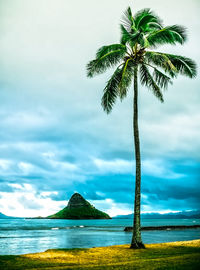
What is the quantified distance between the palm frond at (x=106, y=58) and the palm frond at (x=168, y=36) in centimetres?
191

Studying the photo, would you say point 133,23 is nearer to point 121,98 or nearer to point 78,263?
point 121,98

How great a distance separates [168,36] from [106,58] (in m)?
4.02

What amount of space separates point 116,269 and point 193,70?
44.3 ft

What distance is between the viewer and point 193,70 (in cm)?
1834

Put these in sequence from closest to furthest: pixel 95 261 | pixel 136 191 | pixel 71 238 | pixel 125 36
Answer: pixel 95 261 → pixel 136 191 → pixel 125 36 → pixel 71 238

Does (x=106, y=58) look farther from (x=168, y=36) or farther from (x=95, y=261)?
(x=95, y=261)

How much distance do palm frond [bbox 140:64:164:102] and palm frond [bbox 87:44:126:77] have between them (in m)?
1.75

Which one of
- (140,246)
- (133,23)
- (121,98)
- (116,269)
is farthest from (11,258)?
(133,23)

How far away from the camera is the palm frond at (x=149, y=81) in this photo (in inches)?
731

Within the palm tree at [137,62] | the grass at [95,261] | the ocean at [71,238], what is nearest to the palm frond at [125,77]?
the palm tree at [137,62]

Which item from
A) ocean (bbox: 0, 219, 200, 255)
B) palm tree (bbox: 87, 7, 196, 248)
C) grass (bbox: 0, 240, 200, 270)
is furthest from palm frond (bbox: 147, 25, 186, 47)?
ocean (bbox: 0, 219, 200, 255)

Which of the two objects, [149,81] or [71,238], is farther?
[71,238]

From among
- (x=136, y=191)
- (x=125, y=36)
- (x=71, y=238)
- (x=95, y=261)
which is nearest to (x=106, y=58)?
(x=125, y=36)

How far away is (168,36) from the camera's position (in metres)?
17.3
